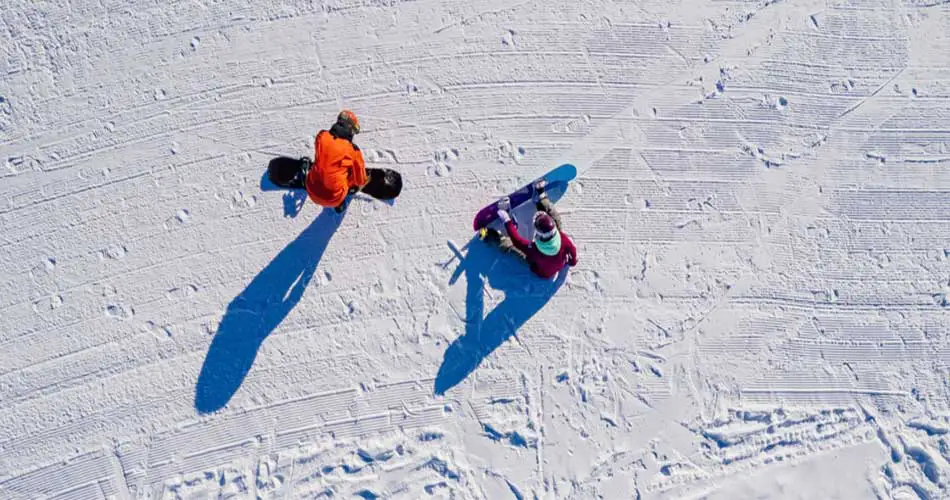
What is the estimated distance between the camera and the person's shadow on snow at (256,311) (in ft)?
→ 11.0

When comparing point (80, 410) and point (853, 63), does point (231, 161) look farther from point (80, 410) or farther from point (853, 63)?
point (853, 63)

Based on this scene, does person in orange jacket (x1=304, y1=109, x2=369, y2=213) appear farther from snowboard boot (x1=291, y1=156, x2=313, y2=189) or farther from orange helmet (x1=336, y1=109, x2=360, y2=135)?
snowboard boot (x1=291, y1=156, x2=313, y2=189)

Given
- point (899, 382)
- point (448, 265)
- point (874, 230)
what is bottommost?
point (899, 382)

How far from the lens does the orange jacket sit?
2762 mm

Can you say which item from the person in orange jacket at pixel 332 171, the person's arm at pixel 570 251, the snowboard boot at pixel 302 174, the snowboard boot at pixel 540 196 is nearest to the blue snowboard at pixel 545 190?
the snowboard boot at pixel 540 196

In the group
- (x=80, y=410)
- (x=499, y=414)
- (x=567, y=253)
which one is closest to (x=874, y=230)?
(x=567, y=253)

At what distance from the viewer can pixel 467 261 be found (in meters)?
3.46

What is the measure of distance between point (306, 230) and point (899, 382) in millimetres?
3701

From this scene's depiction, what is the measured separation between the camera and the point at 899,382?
346 centimetres

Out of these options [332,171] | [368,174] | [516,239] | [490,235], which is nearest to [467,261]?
[490,235]

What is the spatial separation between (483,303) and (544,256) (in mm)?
502

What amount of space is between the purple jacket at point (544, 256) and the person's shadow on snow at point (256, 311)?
1065mm

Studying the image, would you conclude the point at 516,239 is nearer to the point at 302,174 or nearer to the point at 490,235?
the point at 490,235

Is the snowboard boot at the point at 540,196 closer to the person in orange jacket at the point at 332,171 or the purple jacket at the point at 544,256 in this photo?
the purple jacket at the point at 544,256
